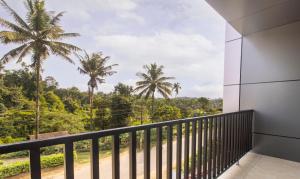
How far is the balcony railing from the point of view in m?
0.94

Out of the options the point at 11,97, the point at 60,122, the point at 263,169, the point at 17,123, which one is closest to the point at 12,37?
the point at 11,97

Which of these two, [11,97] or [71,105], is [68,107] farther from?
[11,97]

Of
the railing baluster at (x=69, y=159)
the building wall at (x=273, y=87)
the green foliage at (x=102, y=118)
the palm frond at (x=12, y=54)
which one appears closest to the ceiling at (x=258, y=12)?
the building wall at (x=273, y=87)

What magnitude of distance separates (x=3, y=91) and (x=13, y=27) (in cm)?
777

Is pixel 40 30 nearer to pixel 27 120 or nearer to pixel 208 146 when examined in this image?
pixel 27 120

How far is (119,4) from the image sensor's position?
835 inches

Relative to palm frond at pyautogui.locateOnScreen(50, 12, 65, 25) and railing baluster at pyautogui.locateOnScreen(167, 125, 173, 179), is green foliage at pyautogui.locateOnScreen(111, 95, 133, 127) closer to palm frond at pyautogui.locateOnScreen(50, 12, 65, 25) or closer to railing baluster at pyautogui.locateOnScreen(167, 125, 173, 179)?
palm frond at pyautogui.locateOnScreen(50, 12, 65, 25)

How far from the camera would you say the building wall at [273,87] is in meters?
3.25

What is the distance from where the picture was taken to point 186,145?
6.00 feet

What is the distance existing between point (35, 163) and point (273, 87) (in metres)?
4.02

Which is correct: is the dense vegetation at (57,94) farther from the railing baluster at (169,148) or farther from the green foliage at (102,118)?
the railing baluster at (169,148)

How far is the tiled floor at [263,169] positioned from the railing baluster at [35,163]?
2437mm

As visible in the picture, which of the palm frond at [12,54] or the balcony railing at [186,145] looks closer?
the balcony railing at [186,145]

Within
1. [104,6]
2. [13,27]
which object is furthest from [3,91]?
[104,6]
